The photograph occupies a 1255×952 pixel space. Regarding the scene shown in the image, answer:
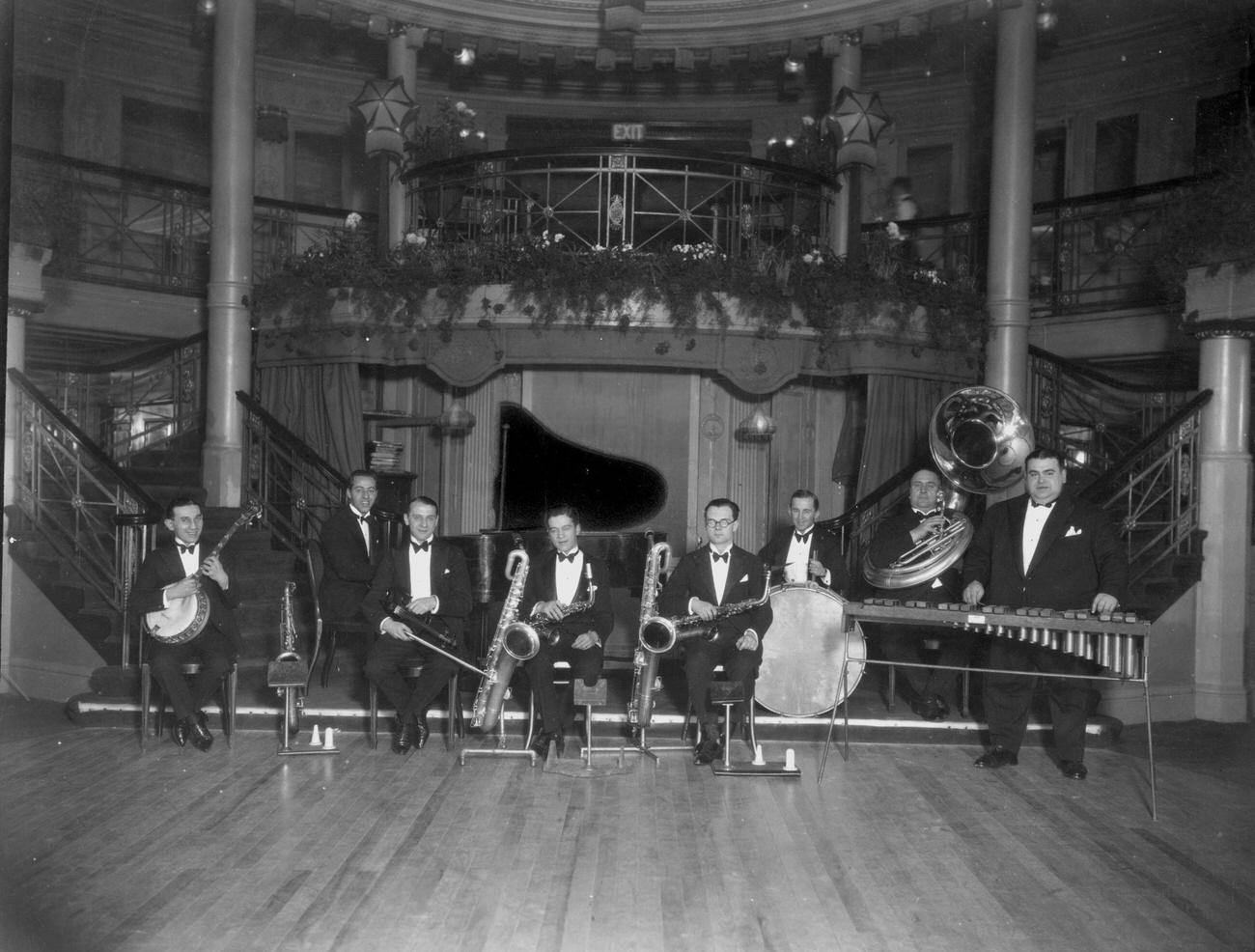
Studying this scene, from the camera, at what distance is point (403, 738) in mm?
6902

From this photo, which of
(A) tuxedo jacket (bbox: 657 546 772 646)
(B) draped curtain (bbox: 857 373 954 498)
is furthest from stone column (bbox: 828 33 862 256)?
(A) tuxedo jacket (bbox: 657 546 772 646)

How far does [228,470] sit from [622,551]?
4371 mm

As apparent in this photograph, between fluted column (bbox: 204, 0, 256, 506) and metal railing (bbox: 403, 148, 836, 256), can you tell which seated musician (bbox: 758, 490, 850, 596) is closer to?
metal railing (bbox: 403, 148, 836, 256)

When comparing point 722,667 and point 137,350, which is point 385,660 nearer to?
point 722,667

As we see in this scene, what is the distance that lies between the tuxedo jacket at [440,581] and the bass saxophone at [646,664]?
1.10m

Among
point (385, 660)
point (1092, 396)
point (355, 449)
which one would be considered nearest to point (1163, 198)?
point (1092, 396)

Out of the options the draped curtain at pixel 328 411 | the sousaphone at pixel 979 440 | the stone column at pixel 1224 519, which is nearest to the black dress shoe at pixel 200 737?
the draped curtain at pixel 328 411

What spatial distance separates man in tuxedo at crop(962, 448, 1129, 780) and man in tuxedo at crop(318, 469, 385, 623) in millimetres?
3876

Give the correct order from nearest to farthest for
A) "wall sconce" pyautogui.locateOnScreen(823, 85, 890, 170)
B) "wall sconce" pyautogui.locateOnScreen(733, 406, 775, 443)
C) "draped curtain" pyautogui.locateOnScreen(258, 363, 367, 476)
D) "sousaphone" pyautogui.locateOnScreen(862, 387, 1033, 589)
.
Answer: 1. "sousaphone" pyautogui.locateOnScreen(862, 387, 1033, 589)
2. "draped curtain" pyautogui.locateOnScreen(258, 363, 367, 476)
3. "wall sconce" pyautogui.locateOnScreen(733, 406, 775, 443)
4. "wall sconce" pyautogui.locateOnScreen(823, 85, 890, 170)

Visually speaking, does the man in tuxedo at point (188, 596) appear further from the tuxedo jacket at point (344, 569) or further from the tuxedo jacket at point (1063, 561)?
the tuxedo jacket at point (1063, 561)

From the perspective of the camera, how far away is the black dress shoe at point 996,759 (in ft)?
22.4

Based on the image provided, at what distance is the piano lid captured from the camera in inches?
383

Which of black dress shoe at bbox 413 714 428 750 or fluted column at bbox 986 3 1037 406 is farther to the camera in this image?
fluted column at bbox 986 3 1037 406

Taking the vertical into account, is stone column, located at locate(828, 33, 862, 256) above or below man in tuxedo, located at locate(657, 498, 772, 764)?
above
